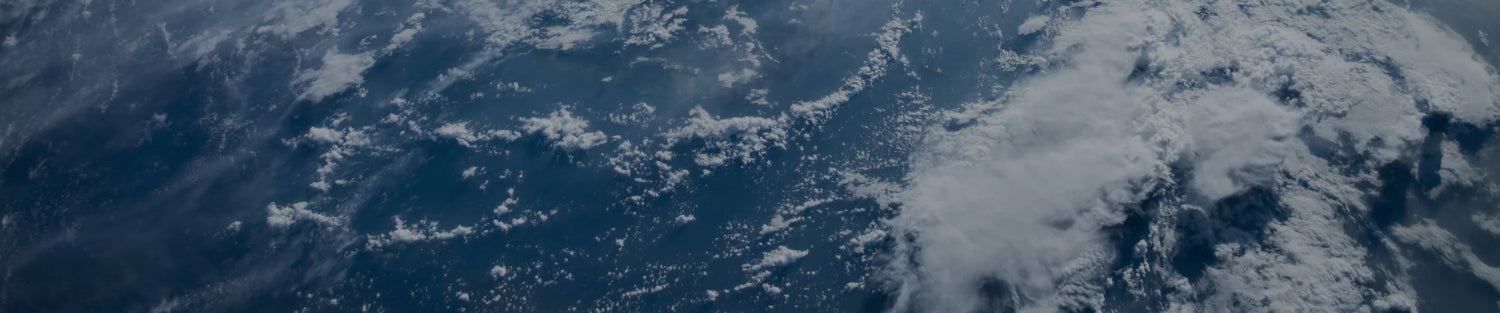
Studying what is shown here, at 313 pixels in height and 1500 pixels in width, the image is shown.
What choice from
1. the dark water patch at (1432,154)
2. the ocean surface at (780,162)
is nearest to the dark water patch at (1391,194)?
the ocean surface at (780,162)

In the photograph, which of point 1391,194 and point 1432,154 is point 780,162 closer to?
point 1391,194

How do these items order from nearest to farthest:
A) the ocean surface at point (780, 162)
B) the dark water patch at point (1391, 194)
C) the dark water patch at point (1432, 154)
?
the ocean surface at point (780, 162) → the dark water patch at point (1391, 194) → the dark water patch at point (1432, 154)

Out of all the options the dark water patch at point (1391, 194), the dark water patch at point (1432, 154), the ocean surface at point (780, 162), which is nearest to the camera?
the ocean surface at point (780, 162)

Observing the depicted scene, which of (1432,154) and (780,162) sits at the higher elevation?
(1432,154)

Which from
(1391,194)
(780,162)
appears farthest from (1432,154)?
(780,162)

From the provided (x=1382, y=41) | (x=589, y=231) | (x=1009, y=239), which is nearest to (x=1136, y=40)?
(x=1382, y=41)

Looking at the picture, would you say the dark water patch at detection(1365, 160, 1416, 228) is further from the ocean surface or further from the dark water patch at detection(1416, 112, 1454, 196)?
the dark water patch at detection(1416, 112, 1454, 196)

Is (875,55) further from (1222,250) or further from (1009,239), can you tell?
(1222,250)

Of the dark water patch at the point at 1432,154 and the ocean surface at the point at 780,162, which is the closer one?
the ocean surface at the point at 780,162

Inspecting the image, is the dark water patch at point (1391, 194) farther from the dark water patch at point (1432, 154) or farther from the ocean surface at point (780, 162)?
the dark water patch at point (1432, 154)
